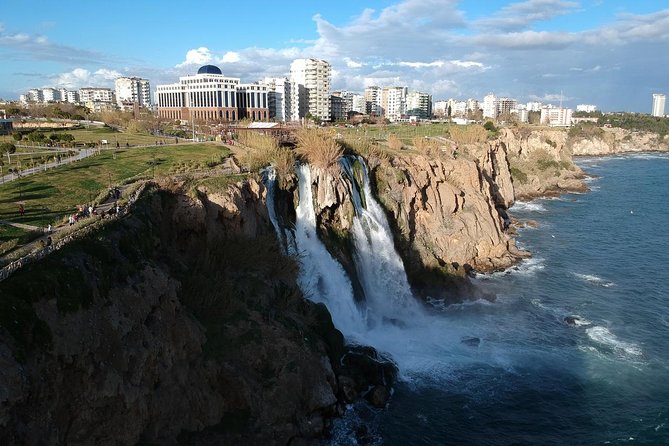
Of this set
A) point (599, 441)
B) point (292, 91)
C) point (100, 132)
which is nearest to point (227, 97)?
point (292, 91)

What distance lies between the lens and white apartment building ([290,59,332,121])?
157 m

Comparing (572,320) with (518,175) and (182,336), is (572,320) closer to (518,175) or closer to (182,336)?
(182,336)

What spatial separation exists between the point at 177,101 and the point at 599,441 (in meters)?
150

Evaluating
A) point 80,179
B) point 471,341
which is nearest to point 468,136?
point 471,341

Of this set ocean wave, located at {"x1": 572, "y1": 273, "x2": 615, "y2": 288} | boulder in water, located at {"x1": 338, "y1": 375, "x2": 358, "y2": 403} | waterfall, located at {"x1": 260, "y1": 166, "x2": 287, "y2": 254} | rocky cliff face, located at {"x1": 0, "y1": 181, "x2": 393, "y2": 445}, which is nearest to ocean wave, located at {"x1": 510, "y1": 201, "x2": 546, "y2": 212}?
ocean wave, located at {"x1": 572, "y1": 273, "x2": 615, "y2": 288}

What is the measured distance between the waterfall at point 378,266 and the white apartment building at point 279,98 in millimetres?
113714

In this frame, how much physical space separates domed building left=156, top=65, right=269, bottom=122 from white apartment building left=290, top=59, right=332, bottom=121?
15.8m

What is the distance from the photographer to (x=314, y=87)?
15875 centimetres

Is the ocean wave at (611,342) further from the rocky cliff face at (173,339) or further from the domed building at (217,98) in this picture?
the domed building at (217,98)

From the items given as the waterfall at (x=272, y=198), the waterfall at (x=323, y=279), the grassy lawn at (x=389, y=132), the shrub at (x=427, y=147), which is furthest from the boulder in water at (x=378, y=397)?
the grassy lawn at (x=389, y=132)

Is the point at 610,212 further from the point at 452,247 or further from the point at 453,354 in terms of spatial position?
the point at 453,354

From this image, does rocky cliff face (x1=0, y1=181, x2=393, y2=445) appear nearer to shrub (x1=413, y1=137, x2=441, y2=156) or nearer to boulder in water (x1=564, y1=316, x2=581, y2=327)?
boulder in water (x1=564, y1=316, x2=581, y2=327)

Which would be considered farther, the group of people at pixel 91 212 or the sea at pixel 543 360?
the sea at pixel 543 360

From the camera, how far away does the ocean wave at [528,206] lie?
235ft
